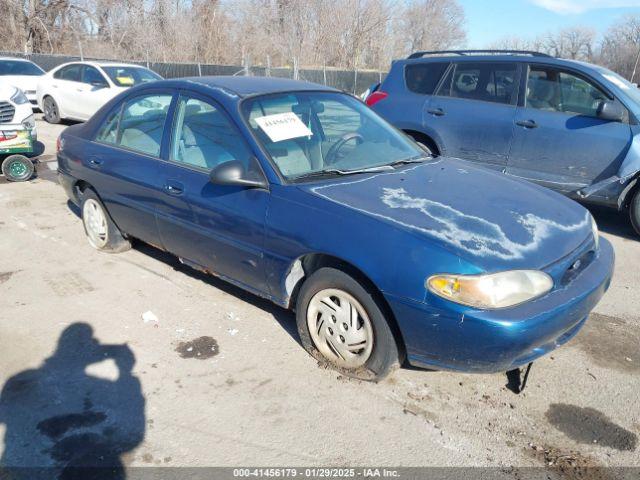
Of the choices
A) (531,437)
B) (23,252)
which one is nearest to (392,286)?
(531,437)

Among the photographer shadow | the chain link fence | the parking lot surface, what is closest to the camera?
the photographer shadow

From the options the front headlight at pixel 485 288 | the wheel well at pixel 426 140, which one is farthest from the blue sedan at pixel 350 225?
the wheel well at pixel 426 140

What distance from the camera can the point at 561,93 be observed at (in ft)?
19.8

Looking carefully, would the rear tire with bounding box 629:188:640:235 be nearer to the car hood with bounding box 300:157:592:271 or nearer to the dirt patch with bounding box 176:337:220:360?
the car hood with bounding box 300:157:592:271

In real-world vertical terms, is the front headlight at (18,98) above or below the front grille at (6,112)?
above

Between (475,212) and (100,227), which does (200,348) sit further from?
(100,227)

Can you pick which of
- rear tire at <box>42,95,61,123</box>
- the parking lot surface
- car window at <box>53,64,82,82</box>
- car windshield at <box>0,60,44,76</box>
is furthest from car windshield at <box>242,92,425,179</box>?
car windshield at <box>0,60,44,76</box>

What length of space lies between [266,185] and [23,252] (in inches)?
122

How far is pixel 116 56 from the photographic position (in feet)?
113

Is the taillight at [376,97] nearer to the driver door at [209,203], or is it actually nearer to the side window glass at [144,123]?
the side window glass at [144,123]

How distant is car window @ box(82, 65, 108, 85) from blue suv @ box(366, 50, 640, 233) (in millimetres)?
8089

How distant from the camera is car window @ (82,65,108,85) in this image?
40.7 ft

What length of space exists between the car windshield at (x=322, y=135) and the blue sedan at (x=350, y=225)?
1 cm

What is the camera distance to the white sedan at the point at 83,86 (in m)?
12.3
